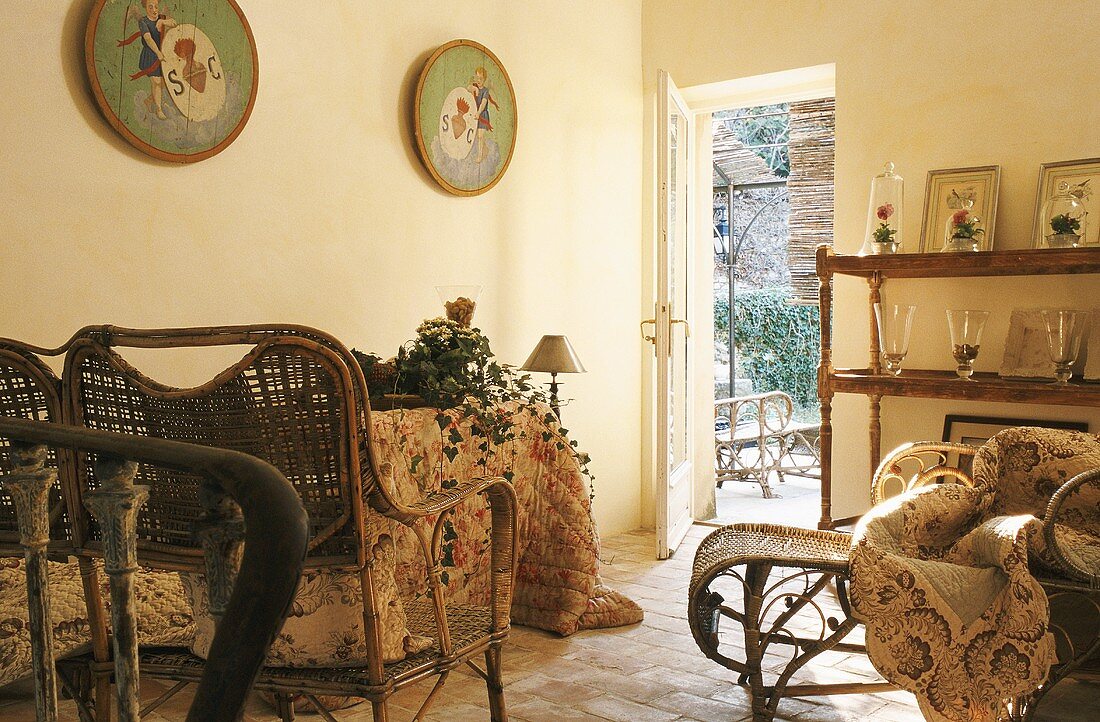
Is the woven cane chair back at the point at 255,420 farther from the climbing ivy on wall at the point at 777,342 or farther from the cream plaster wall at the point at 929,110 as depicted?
the climbing ivy on wall at the point at 777,342

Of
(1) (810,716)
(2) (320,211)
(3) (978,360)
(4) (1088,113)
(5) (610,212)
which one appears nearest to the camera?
(1) (810,716)

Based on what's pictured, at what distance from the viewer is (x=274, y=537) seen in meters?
0.65

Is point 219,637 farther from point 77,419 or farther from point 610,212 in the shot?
point 610,212

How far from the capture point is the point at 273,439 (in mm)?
1695

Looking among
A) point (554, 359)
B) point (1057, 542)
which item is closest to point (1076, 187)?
point (1057, 542)

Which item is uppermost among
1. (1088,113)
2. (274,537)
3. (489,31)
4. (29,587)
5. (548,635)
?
(489,31)

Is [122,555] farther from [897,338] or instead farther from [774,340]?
[774,340]

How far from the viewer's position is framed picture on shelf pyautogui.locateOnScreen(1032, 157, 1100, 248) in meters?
3.86

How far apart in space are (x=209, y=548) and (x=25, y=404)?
4.24ft

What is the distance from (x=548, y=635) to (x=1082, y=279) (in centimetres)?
267

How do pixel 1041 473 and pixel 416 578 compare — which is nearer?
pixel 1041 473

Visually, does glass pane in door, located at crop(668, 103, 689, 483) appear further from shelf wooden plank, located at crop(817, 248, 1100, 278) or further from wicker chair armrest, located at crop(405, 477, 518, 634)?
wicker chair armrest, located at crop(405, 477, 518, 634)

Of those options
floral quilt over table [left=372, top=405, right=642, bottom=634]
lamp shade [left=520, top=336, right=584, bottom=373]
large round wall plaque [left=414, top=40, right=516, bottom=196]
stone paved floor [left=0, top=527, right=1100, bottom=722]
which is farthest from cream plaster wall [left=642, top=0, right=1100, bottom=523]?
floral quilt over table [left=372, top=405, right=642, bottom=634]

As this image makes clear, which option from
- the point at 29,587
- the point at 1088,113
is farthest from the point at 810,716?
the point at 1088,113
